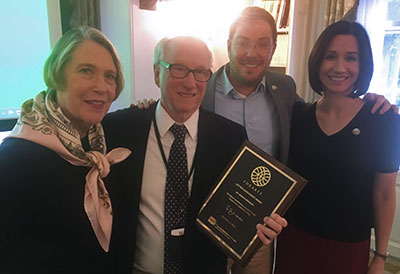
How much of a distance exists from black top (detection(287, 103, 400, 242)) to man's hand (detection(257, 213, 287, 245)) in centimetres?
47

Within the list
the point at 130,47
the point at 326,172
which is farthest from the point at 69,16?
the point at 326,172

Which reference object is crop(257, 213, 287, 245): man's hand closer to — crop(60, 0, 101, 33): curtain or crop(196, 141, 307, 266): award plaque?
crop(196, 141, 307, 266): award plaque

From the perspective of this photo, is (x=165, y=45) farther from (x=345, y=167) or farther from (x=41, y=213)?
(x=345, y=167)

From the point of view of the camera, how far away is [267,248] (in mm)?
1779

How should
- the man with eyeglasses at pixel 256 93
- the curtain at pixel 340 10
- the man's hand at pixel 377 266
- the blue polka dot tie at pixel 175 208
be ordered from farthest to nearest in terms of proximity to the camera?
the curtain at pixel 340 10
the man with eyeglasses at pixel 256 93
the man's hand at pixel 377 266
the blue polka dot tie at pixel 175 208

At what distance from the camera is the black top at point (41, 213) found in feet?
3.16

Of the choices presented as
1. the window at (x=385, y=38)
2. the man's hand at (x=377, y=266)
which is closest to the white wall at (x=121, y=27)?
the man's hand at (x=377, y=266)

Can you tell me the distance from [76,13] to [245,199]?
1754mm

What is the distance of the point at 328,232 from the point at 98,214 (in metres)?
1.07

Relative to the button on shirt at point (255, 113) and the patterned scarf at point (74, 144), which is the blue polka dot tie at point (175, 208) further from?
the button on shirt at point (255, 113)

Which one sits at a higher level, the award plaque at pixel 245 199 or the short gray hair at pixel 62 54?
the short gray hair at pixel 62 54

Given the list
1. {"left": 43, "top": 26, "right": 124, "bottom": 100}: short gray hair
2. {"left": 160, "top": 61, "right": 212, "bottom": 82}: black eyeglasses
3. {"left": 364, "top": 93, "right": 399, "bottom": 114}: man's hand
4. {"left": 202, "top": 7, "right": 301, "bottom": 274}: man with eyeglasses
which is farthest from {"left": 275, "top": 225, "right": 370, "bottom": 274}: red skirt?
{"left": 43, "top": 26, "right": 124, "bottom": 100}: short gray hair

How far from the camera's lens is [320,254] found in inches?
61.9

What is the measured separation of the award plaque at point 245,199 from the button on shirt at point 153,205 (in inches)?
6.3
